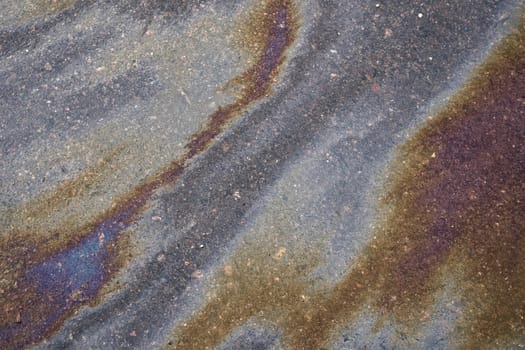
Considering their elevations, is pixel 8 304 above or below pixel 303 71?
below

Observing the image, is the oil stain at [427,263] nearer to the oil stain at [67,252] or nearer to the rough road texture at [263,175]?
the rough road texture at [263,175]

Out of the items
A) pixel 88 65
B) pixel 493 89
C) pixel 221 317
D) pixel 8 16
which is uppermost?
pixel 8 16

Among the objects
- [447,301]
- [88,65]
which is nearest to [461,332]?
[447,301]

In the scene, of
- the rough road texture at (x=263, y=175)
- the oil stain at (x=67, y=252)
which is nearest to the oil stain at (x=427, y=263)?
the rough road texture at (x=263, y=175)

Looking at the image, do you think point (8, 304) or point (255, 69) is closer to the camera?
point (8, 304)

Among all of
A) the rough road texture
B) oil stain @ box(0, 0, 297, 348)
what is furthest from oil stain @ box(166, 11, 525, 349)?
oil stain @ box(0, 0, 297, 348)

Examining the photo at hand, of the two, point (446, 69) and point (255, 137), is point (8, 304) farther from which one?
point (446, 69)
